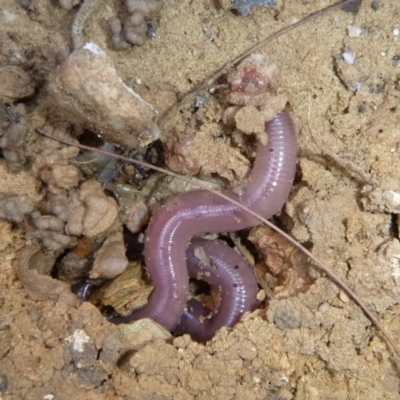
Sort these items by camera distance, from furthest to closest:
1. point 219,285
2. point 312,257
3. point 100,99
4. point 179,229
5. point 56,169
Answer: point 219,285 < point 179,229 < point 56,169 < point 312,257 < point 100,99

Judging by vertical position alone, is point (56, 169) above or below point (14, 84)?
below

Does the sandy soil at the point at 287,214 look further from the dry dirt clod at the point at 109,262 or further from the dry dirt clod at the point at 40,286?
the dry dirt clod at the point at 109,262

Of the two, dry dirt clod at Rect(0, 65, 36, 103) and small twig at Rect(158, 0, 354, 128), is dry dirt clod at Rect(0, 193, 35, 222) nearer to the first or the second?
dry dirt clod at Rect(0, 65, 36, 103)

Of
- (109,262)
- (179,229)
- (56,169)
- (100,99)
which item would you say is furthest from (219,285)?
(100,99)

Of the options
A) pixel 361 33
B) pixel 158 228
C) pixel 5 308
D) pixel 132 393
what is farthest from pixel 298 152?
pixel 5 308

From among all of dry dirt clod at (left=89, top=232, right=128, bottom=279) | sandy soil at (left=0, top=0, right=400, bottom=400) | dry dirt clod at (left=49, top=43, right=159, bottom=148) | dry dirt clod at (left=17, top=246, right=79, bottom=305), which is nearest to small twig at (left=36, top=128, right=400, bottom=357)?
sandy soil at (left=0, top=0, right=400, bottom=400)

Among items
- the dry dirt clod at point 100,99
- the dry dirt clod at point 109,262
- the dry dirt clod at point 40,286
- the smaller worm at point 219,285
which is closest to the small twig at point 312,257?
the dry dirt clod at point 100,99

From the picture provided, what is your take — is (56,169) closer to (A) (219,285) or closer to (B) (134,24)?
(B) (134,24)
